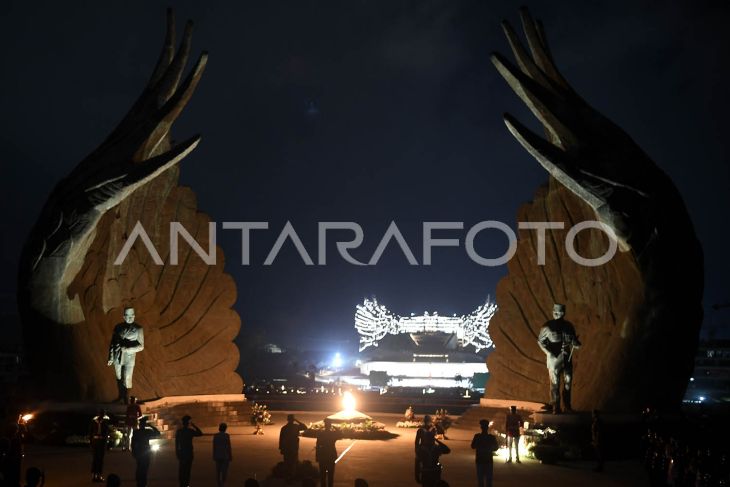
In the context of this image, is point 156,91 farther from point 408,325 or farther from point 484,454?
point 408,325

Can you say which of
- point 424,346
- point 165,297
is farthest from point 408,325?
point 165,297

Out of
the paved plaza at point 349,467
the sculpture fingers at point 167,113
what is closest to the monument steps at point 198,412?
the paved plaza at point 349,467

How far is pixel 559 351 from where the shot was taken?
649 inches

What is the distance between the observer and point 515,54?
62.5 feet

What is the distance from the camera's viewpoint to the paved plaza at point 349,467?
38.0 ft

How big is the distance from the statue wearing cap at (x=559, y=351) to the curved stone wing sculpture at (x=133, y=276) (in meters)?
8.80

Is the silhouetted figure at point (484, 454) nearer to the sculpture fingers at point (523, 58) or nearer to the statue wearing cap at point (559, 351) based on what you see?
the statue wearing cap at point (559, 351)

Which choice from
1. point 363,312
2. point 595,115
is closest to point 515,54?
point 595,115

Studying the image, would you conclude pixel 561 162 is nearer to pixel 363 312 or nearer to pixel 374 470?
pixel 374 470

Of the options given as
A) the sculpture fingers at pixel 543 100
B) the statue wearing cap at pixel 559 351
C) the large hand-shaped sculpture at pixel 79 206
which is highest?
the sculpture fingers at pixel 543 100

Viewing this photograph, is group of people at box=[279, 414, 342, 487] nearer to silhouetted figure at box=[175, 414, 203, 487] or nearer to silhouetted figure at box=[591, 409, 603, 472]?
silhouetted figure at box=[175, 414, 203, 487]

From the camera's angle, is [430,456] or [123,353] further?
[123,353]

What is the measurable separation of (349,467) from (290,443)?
237cm

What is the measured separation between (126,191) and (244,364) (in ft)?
159
